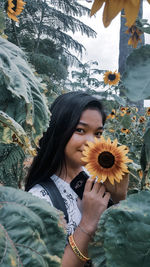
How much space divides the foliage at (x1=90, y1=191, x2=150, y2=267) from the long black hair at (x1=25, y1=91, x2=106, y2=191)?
58 cm

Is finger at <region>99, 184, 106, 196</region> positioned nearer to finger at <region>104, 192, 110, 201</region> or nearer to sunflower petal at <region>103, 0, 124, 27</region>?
finger at <region>104, 192, 110, 201</region>

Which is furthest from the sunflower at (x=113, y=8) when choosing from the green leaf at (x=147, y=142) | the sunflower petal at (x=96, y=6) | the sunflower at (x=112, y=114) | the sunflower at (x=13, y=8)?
the sunflower at (x=112, y=114)

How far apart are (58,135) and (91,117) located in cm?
12

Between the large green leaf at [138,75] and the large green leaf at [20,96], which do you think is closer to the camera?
the large green leaf at [138,75]

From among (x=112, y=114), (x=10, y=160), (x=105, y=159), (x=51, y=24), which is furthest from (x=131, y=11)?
(x=51, y=24)

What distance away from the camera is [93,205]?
1.99ft

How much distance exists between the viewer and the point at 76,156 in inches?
32.7

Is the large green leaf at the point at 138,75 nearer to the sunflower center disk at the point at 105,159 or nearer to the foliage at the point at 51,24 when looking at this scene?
the sunflower center disk at the point at 105,159

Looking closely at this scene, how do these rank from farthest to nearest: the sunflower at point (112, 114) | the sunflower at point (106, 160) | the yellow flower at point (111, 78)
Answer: the sunflower at point (112, 114), the yellow flower at point (111, 78), the sunflower at point (106, 160)

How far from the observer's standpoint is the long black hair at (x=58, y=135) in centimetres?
87

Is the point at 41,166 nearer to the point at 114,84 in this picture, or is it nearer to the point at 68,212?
the point at 68,212

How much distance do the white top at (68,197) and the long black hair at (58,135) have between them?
4 cm

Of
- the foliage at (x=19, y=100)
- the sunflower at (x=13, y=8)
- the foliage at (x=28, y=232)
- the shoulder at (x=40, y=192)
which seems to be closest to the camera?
the foliage at (x=28, y=232)

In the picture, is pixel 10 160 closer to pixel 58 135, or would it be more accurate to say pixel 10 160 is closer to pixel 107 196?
pixel 58 135
